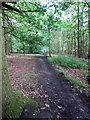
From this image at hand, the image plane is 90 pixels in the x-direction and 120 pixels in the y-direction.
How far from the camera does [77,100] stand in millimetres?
3232

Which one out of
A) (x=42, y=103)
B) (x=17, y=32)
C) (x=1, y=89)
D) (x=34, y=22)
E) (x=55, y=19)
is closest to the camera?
(x=1, y=89)

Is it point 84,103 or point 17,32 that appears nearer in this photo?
point 84,103

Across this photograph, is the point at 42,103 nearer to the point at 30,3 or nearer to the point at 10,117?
the point at 10,117

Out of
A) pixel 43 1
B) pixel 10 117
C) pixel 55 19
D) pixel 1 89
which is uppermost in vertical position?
pixel 43 1

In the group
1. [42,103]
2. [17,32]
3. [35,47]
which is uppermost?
[17,32]

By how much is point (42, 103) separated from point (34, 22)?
413cm

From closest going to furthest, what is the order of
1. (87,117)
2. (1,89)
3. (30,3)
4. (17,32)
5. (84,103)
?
1. (1,89)
2. (87,117)
3. (84,103)
4. (30,3)
5. (17,32)

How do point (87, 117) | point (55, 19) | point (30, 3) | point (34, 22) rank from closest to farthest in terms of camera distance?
point (87, 117)
point (30, 3)
point (55, 19)
point (34, 22)

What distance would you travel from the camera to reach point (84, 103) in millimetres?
3111

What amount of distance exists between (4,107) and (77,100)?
2811 millimetres

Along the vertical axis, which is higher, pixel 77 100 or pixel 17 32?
pixel 17 32

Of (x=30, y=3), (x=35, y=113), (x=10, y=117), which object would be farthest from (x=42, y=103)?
(x=30, y=3)

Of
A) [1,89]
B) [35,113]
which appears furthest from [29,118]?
[1,89]

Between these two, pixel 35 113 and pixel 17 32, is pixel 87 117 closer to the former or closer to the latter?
pixel 35 113
